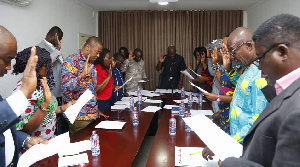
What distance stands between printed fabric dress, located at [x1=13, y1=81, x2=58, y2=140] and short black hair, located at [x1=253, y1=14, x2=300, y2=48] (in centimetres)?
134

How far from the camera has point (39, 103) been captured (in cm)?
161

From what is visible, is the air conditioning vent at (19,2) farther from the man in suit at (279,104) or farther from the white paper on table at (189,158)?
the man in suit at (279,104)

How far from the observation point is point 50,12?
4445 mm

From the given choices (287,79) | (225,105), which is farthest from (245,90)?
(225,105)

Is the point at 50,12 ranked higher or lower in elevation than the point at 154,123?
higher

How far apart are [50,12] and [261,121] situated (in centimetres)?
451

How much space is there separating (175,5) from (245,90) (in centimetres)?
512

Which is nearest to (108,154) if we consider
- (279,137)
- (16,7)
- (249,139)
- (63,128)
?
(249,139)

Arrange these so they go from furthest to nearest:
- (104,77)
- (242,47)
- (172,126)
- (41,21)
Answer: (41,21) < (104,77) < (172,126) < (242,47)

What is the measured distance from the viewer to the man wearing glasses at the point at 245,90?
129 cm

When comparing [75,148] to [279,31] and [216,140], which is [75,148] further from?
[279,31]

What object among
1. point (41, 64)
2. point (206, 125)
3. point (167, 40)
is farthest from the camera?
point (167, 40)

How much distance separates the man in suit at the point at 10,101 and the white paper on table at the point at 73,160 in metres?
0.37

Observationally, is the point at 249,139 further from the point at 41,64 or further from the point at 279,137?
the point at 41,64
